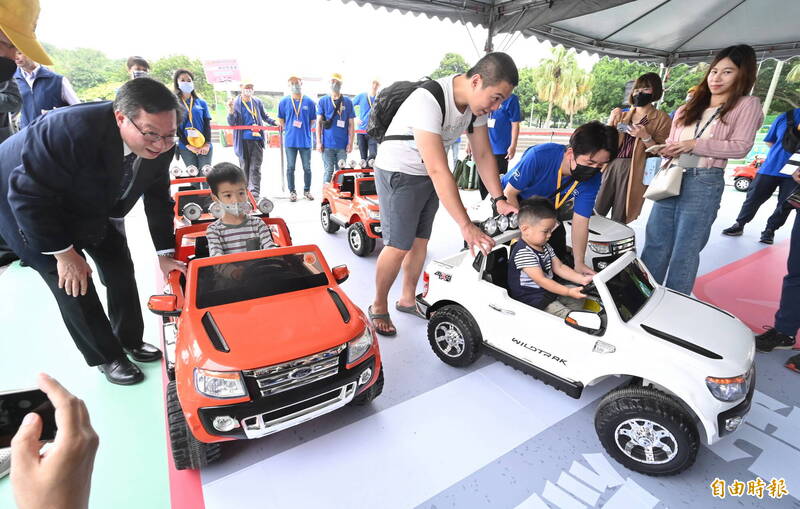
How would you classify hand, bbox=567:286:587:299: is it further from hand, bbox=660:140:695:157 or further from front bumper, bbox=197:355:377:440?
hand, bbox=660:140:695:157

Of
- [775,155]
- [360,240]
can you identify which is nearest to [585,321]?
[360,240]

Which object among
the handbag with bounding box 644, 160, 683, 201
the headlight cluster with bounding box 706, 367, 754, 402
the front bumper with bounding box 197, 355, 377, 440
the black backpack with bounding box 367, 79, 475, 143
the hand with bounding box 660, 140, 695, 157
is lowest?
the front bumper with bounding box 197, 355, 377, 440

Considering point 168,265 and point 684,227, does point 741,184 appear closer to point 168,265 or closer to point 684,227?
point 684,227

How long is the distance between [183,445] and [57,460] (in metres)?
1.50

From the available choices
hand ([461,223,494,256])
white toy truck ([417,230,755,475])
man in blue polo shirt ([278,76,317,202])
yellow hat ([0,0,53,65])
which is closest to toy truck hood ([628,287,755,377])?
white toy truck ([417,230,755,475])

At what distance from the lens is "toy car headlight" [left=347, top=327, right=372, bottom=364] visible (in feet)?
6.65

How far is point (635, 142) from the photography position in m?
4.47

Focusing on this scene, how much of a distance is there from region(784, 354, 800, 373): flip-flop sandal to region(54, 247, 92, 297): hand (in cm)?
475

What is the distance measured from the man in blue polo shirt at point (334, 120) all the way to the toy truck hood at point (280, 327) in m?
5.90

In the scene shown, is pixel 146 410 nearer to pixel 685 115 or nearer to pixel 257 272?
pixel 257 272

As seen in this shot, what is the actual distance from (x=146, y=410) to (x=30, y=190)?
1.37 m

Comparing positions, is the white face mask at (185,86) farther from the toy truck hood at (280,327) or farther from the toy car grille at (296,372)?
the toy car grille at (296,372)

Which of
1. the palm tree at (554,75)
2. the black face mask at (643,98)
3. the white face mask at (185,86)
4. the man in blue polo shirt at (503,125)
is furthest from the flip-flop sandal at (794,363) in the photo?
the palm tree at (554,75)

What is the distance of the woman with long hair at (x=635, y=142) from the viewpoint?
429 cm
